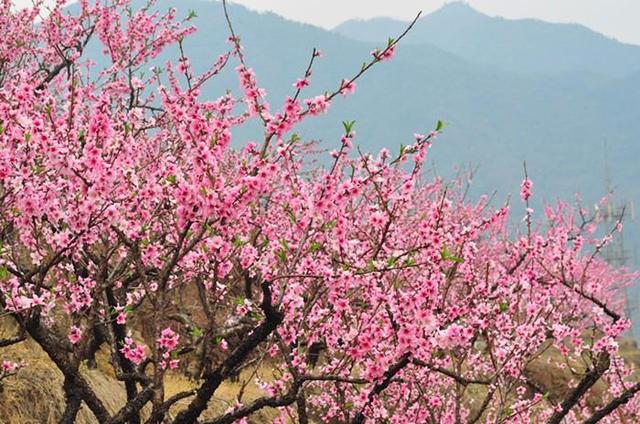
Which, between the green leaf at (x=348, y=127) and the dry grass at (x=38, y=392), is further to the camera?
Result: the dry grass at (x=38, y=392)

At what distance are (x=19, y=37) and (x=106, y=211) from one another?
911 cm

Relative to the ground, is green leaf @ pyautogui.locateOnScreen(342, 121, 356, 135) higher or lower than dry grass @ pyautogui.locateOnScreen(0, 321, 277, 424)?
higher

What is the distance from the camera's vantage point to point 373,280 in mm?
5738

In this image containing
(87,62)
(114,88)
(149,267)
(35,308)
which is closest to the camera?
(35,308)

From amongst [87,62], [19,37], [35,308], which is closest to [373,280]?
[35,308]

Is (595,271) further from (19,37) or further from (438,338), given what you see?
(438,338)

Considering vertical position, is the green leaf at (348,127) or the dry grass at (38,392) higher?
the green leaf at (348,127)

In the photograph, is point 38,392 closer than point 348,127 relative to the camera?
No

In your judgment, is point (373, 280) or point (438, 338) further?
point (373, 280)

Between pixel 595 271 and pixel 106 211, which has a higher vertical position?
pixel 595 271

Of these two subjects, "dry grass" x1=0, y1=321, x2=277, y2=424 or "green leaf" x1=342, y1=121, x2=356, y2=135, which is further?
"dry grass" x1=0, y1=321, x2=277, y2=424

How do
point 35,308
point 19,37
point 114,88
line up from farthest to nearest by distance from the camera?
point 19,37 < point 114,88 < point 35,308

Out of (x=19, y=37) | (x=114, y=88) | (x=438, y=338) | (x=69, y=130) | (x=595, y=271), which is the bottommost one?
(x=438, y=338)

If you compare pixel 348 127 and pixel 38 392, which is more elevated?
pixel 348 127
